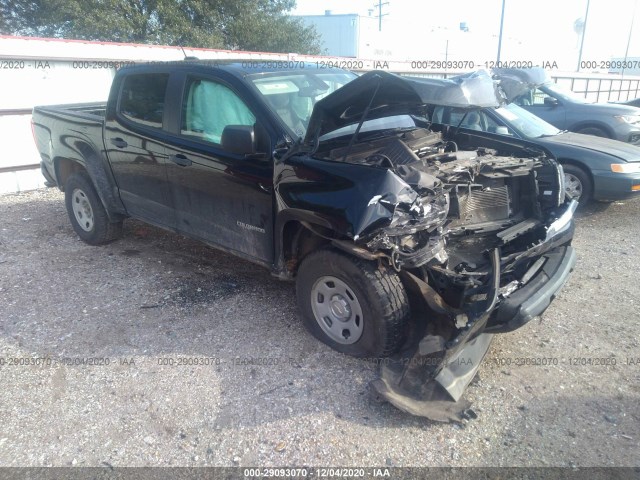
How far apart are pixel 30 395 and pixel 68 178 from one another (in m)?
3.02

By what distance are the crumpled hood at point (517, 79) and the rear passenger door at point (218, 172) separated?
2.09 meters

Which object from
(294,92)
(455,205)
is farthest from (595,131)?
(294,92)

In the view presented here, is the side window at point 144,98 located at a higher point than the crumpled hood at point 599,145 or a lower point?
higher

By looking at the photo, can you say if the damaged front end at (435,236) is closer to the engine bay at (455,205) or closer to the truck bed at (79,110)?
the engine bay at (455,205)

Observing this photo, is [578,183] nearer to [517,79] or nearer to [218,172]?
[517,79]

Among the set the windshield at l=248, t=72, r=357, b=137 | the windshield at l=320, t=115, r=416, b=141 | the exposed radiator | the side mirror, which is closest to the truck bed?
the windshield at l=248, t=72, r=357, b=137

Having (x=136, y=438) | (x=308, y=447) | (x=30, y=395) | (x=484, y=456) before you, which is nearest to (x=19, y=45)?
(x=30, y=395)

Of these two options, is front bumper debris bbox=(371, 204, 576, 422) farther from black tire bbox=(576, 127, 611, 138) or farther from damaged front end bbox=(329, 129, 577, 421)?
black tire bbox=(576, 127, 611, 138)

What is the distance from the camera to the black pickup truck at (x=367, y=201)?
116 inches

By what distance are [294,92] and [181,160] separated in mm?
1082

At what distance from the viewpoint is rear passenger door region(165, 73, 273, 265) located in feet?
11.8

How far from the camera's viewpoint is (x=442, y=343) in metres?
2.84

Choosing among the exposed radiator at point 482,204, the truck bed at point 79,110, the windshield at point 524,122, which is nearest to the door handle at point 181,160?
the truck bed at point 79,110

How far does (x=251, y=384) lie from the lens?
10.5ft
